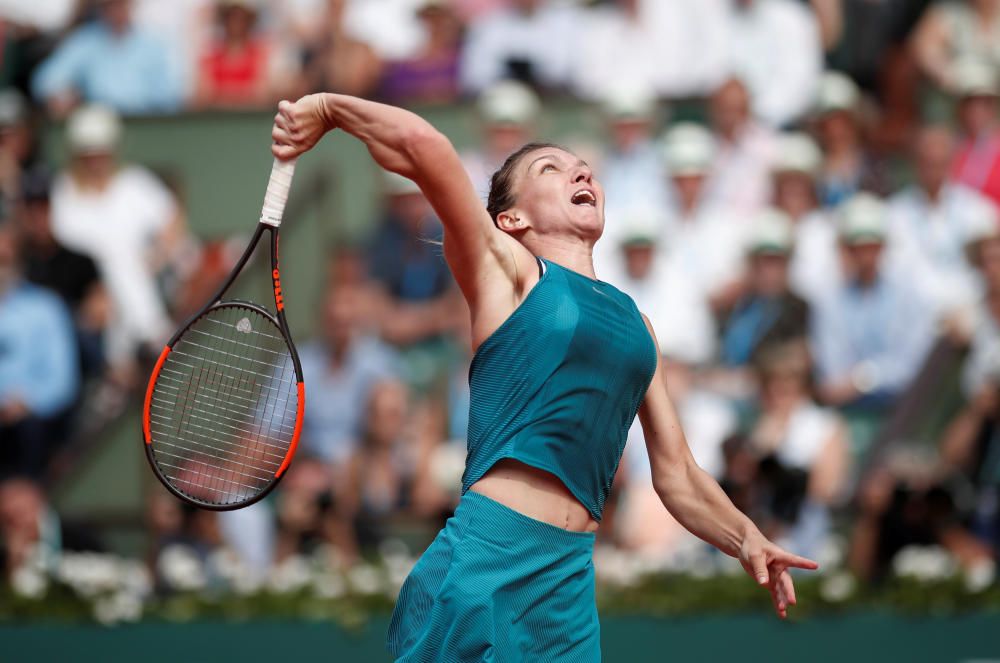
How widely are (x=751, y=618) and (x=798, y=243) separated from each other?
2724mm

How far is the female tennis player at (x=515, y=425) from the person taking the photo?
3.50 metres

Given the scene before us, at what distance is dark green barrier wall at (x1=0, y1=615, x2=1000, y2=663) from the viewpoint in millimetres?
7086

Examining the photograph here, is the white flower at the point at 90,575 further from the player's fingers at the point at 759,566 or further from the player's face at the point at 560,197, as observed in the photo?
the player's fingers at the point at 759,566

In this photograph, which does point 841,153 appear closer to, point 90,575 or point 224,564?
point 224,564

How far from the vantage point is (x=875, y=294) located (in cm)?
866

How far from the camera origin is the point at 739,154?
372 inches

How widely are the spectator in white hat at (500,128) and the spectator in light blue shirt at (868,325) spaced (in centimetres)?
218

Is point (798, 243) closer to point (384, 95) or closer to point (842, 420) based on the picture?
point (842, 420)

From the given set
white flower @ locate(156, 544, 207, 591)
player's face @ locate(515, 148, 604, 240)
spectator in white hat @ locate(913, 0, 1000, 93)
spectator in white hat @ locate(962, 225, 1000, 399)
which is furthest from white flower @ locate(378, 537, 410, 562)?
spectator in white hat @ locate(913, 0, 1000, 93)

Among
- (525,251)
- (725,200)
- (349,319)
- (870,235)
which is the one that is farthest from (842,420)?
(525,251)

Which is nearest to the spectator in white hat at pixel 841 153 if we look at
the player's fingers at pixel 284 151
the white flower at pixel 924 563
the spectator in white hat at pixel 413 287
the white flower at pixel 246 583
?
the spectator in white hat at pixel 413 287

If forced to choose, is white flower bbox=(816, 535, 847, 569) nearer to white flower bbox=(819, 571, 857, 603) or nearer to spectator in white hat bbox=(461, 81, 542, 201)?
white flower bbox=(819, 571, 857, 603)

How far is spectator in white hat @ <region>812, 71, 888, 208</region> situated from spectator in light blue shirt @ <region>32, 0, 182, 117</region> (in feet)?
15.5

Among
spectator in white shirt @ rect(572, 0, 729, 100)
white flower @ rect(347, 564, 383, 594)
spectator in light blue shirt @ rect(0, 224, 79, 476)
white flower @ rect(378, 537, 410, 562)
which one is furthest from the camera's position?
spectator in white shirt @ rect(572, 0, 729, 100)
